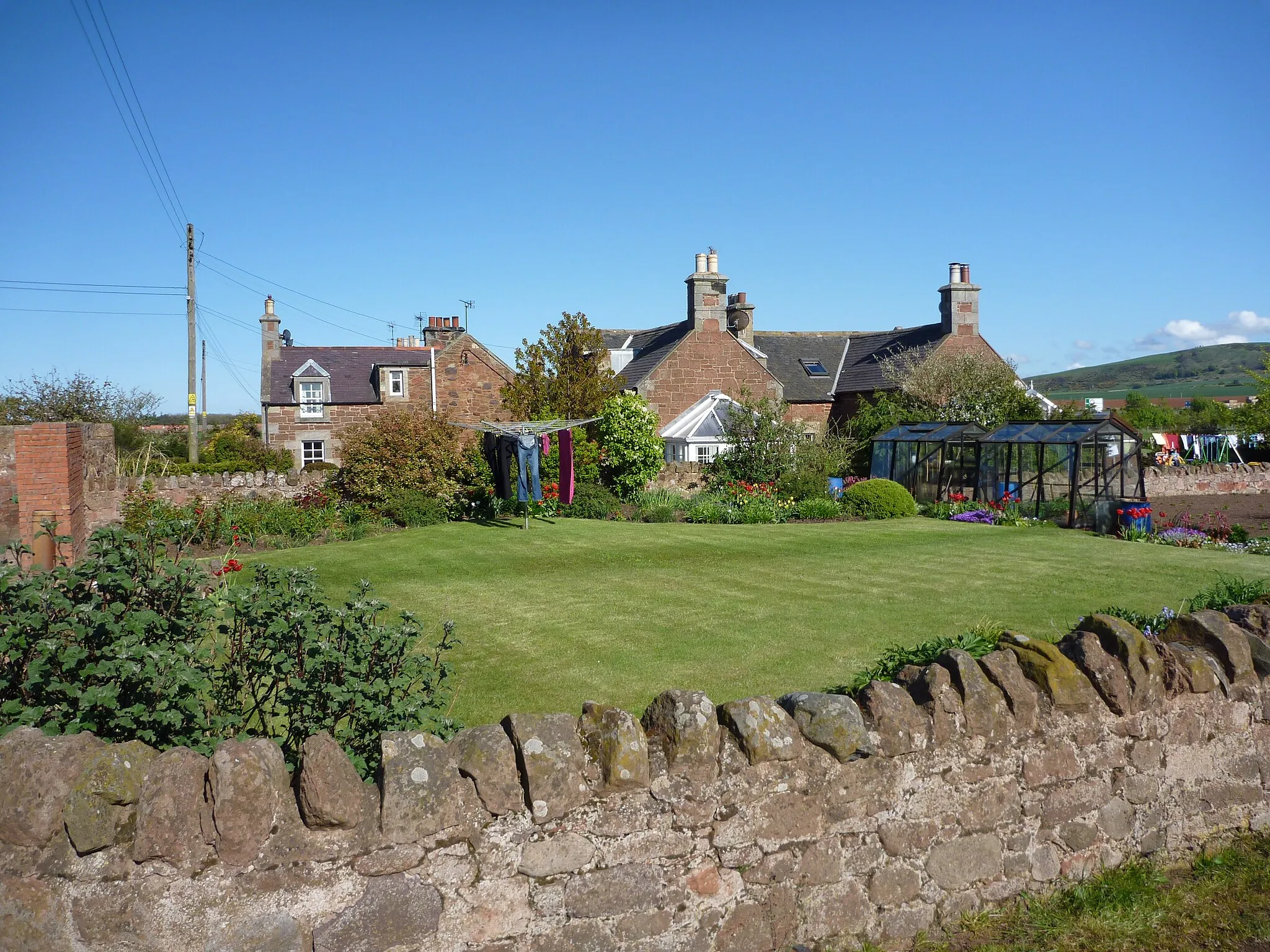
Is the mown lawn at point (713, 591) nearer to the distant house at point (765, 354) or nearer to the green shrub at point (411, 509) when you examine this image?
the green shrub at point (411, 509)

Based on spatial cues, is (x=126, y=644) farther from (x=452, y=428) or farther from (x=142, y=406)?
(x=142, y=406)

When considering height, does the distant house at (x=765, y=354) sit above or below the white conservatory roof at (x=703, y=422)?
above

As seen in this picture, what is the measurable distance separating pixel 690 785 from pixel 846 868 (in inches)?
33.6

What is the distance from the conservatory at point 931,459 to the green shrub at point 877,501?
2.63 metres

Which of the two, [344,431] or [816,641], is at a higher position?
[344,431]

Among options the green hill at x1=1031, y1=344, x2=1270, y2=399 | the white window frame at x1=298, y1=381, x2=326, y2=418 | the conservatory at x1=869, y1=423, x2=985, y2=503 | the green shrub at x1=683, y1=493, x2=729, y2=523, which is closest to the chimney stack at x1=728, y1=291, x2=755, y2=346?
the conservatory at x1=869, y1=423, x2=985, y2=503

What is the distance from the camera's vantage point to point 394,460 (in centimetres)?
2014

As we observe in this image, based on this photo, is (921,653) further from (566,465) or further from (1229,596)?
(566,465)

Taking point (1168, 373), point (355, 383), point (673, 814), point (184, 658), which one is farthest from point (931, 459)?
point (1168, 373)

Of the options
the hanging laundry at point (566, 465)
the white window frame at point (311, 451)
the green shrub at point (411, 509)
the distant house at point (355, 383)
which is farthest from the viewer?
the white window frame at point (311, 451)

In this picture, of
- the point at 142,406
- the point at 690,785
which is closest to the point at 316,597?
the point at 690,785

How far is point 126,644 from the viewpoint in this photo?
3.71 metres

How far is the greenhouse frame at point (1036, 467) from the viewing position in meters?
21.9

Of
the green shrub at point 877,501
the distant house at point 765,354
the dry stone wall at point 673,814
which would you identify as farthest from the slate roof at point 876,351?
the dry stone wall at point 673,814
